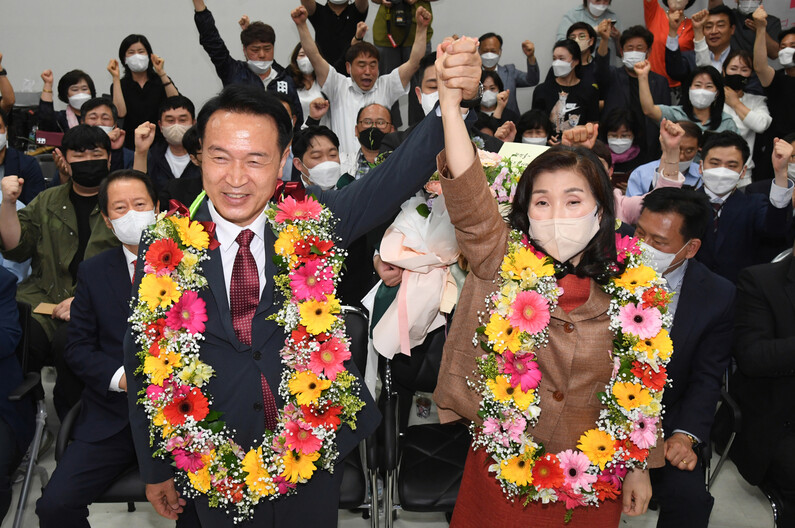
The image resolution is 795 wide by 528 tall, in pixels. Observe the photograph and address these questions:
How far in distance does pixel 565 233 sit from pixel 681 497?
1417 mm

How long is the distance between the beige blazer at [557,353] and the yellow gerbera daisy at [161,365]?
2.94ft

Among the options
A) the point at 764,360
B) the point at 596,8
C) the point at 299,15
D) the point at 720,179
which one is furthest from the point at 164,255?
the point at 596,8

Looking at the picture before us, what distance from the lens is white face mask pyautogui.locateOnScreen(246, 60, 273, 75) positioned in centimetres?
671

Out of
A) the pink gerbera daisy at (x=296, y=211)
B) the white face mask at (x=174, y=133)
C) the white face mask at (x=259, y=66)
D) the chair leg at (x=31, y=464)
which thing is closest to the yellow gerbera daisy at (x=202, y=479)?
the pink gerbera daisy at (x=296, y=211)

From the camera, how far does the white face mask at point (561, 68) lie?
6805 mm

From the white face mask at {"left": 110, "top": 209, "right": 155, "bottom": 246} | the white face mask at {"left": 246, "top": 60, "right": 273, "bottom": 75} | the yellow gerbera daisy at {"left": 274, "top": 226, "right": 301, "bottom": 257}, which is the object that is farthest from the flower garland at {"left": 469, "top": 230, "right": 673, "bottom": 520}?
the white face mask at {"left": 246, "top": 60, "right": 273, "bottom": 75}

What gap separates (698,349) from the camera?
2.94 meters

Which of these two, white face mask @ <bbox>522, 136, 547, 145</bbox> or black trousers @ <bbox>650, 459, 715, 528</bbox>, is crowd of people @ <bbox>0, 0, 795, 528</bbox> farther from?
white face mask @ <bbox>522, 136, 547, 145</bbox>

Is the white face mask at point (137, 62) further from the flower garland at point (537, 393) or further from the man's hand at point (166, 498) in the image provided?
the flower garland at point (537, 393)

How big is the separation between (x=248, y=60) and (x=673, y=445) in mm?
5444

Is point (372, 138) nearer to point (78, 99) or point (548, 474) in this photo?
point (548, 474)

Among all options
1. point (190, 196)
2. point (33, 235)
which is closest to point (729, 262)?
point (190, 196)

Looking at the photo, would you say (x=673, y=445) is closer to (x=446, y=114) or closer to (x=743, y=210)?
(x=446, y=114)

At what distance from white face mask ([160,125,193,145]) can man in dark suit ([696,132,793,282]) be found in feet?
13.0
